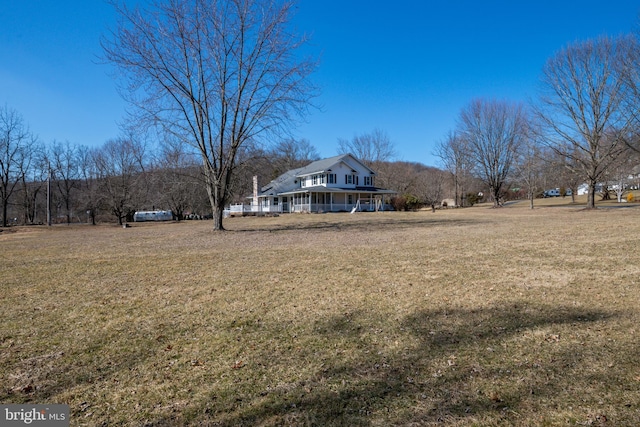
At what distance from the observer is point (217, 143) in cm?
1762

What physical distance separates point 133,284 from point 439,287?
18.5 ft

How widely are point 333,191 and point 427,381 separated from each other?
3585 centimetres

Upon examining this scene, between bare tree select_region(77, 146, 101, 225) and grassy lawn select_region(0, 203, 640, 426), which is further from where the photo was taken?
bare tree select_region(77, 146, 101, 225)

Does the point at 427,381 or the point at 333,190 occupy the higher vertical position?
the point at 333,190

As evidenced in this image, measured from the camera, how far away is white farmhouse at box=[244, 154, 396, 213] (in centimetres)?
3978

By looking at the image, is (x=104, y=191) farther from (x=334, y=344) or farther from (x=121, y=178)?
(x=334, y=344)

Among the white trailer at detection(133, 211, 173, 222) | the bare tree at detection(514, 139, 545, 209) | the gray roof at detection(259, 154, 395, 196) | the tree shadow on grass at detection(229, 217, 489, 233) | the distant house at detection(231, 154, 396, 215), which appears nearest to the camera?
the tree shadow on grass at detection(229, 217, 489, 233)

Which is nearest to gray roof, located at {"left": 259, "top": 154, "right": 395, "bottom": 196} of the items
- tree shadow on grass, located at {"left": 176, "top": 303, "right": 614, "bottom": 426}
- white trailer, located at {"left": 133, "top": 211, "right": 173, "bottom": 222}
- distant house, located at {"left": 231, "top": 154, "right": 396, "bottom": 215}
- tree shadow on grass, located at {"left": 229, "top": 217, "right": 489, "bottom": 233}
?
distant house, located at {"left": 231, "top": 154, "right": 396, "bottom": 215}

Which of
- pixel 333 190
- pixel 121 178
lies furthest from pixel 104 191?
pixel 333 190

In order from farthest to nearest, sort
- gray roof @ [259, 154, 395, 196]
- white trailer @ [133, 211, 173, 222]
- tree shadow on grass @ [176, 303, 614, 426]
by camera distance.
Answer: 1. white trailer @ [133, 211, 173, 222]
2. gray roof @ [259, 154, 395, 196]
3. tree shadow on grass @ [176, 303, 614, 426]

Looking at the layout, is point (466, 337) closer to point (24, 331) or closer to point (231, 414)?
point (231, 414)

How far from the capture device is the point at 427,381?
282cm

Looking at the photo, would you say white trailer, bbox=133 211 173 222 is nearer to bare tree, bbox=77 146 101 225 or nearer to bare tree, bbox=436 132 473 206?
bare tree, bbox=77 146 101 225

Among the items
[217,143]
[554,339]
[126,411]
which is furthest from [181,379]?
[217,143]
